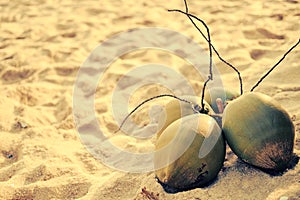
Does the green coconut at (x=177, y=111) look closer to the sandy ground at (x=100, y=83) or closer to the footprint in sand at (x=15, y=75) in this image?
the sandy ground at (x=100, y=83)

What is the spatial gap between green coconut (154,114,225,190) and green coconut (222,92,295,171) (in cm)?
7

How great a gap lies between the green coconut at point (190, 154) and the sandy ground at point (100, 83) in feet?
0.23

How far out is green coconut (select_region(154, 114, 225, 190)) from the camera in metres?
1.43

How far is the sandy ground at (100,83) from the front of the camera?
1.76 metres

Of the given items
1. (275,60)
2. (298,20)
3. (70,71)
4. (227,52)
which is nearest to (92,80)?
(70,71)

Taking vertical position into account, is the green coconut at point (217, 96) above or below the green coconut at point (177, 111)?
below

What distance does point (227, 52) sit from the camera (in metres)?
3.47

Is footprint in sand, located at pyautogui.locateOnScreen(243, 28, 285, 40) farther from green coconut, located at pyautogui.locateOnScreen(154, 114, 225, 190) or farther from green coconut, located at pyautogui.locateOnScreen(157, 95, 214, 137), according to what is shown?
green coconut, located at pyautogui.locateOnScreen(154, 114, 225, 190)

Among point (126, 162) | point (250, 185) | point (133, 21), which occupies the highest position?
point (250, 185)

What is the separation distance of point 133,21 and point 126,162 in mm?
2576

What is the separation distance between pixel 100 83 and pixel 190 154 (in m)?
1.96

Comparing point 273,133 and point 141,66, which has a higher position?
point 273,133

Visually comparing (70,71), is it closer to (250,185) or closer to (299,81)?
(299,81)

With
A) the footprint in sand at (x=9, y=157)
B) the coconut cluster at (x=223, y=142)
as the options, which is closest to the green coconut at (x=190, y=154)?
the coconut cluster at (x=223, y=142)
